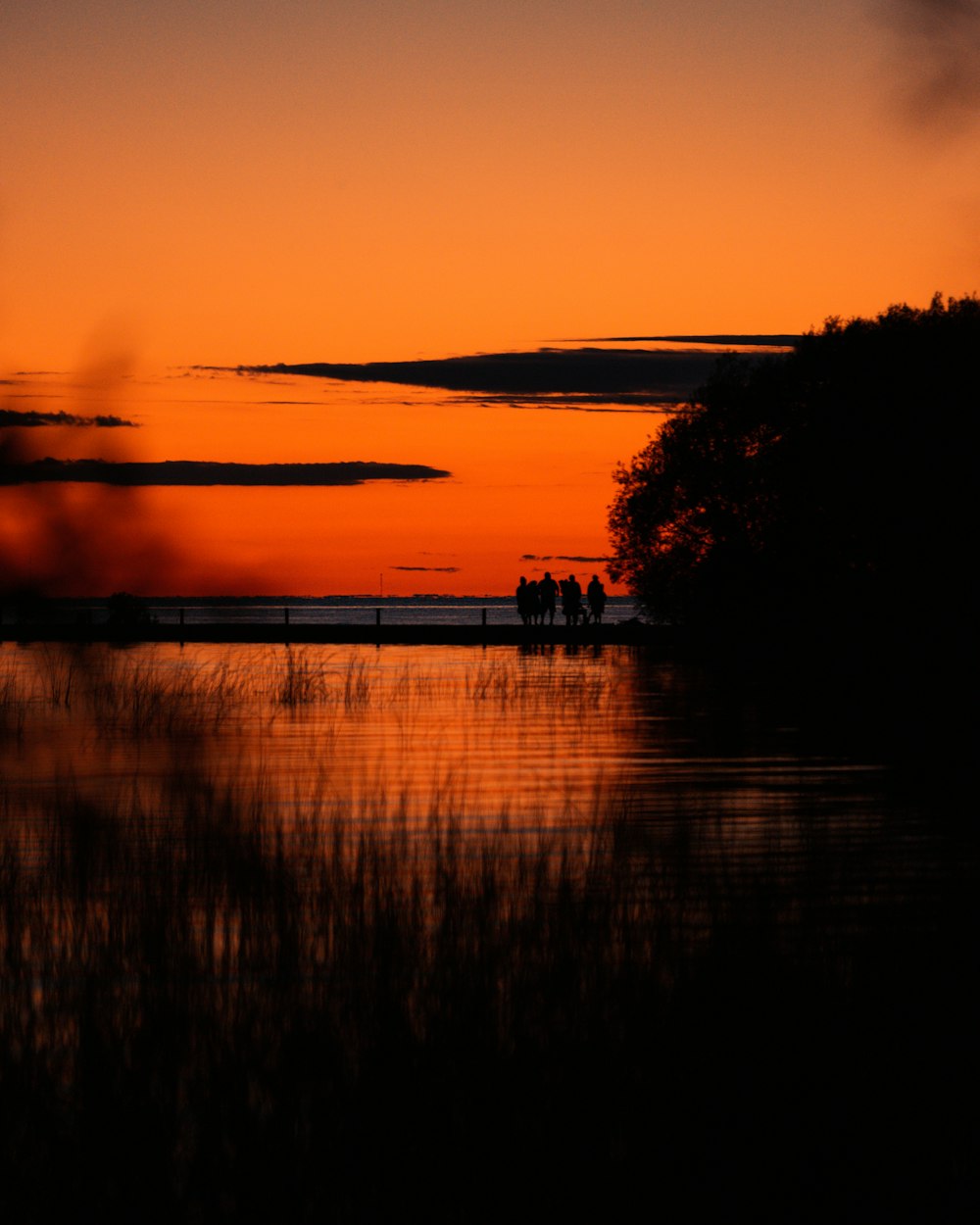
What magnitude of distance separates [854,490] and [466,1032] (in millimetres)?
50263

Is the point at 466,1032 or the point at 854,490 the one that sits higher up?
the point at 854,490

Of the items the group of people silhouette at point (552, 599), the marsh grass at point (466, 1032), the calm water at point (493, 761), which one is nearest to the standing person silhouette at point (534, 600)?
the group of people silhouette at point (552, 599)

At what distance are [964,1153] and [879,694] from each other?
31.2 m

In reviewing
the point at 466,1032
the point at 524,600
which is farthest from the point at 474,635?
the point at 466,1032

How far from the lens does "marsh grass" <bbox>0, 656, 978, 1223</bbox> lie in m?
6.43

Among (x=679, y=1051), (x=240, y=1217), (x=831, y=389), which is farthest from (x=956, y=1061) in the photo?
(x=831, y=389)

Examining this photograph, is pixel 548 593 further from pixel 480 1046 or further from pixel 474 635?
pixel 480 1046

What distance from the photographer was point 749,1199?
6.35 metres

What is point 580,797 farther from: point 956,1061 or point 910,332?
point 910,332

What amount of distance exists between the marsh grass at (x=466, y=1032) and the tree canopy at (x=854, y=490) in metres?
41.9

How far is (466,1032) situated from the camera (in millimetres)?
8320

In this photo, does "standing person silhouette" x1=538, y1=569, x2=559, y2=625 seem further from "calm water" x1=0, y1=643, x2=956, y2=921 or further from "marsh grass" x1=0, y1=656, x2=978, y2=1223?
"marsh grass" x1=0, y1=656, x2=978, y2=1223

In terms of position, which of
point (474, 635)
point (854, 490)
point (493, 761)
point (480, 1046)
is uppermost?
point (854, 490)

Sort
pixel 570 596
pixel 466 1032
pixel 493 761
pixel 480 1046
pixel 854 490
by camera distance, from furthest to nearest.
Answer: pixel 570 596, pixel 854 490, pixel 493 761, pixel 466 1032, pixel 480 1046
